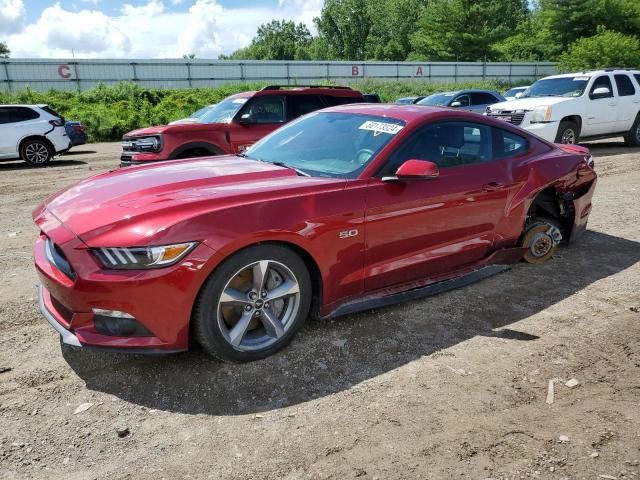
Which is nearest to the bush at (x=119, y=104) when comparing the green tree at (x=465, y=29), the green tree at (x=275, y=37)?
the green tree at (x=465, y=29)

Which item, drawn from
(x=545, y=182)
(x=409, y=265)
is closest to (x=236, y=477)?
(x=409, y=265)

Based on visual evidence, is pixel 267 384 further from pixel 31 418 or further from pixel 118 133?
pixel 118 133

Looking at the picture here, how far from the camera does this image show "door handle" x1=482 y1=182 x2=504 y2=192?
4.43 m

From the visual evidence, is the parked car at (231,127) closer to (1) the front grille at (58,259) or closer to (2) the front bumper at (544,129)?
(2) the front bumper at (544,129)

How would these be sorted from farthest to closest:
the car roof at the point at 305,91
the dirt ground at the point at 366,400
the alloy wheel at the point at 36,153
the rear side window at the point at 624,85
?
the alloy wheel at the point at 36,153 < the rear side window at the point at 624,85 < the car roof at the point at 305,91 < the dirt ground at the point at 366,400

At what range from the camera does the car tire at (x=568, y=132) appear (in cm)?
1238

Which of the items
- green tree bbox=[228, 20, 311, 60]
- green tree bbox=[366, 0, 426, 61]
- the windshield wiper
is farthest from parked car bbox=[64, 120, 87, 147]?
green tree bbox=[228, 20, 311, 60]

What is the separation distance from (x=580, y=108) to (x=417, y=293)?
10.5 metres

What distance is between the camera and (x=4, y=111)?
13.6 m

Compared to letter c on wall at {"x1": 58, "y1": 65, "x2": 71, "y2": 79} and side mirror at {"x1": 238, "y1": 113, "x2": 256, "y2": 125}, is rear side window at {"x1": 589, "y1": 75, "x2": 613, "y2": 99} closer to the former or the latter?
side mirror at {"x1": 238, "y1": 113, "x2": 256, "y2": 125}

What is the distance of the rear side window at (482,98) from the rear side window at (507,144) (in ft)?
42.6

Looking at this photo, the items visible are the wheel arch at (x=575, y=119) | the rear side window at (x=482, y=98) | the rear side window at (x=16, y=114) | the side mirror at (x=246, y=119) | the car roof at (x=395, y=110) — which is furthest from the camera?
the rear side window at (x=482, y=98)

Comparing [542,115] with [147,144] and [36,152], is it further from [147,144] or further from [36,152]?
[36,152]

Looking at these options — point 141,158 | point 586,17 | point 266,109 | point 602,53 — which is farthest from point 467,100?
point 586,17
